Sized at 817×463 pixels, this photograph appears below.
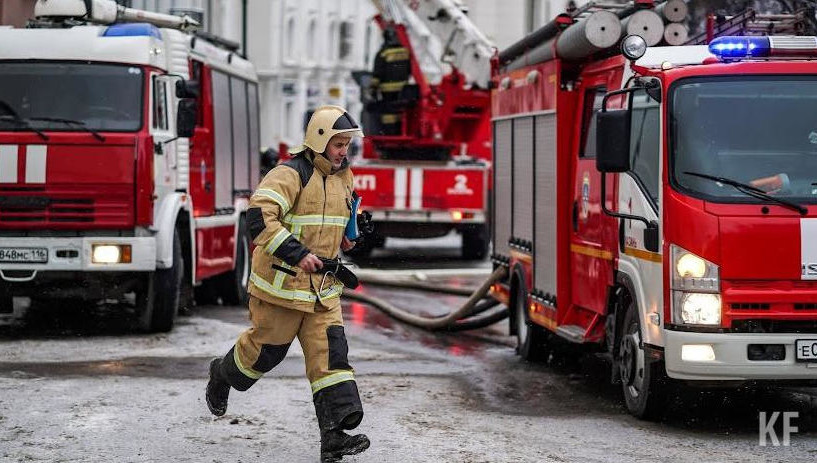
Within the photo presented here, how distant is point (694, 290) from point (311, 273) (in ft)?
7.33

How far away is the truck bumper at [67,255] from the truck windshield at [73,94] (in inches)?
37.6

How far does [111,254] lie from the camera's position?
44.0ft

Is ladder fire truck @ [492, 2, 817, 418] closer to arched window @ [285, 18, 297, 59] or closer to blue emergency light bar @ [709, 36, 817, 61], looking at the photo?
blue emergency light bar @ [709, 36, 817, 61]

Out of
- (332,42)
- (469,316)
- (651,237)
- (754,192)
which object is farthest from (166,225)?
(332,42)

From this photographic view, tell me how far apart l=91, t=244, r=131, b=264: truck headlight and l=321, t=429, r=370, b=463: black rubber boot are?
5918mm

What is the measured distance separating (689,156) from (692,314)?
3.08 feet

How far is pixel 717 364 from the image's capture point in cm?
875

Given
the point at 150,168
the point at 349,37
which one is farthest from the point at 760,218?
the point at 349,37

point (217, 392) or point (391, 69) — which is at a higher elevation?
point (391, 69)

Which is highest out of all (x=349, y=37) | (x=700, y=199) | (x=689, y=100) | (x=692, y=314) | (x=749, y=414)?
(x=349, y=37)

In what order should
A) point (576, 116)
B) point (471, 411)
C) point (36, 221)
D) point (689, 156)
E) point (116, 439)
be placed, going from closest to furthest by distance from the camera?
point (116, 439)
point (689, 156)
point (471, 411)
point (576, 116)
point (36, 221)

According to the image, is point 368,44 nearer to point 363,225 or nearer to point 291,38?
point 291,38

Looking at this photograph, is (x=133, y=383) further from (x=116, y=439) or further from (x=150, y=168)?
(x=150, y=168)

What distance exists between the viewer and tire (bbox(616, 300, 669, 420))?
9.29 meters
